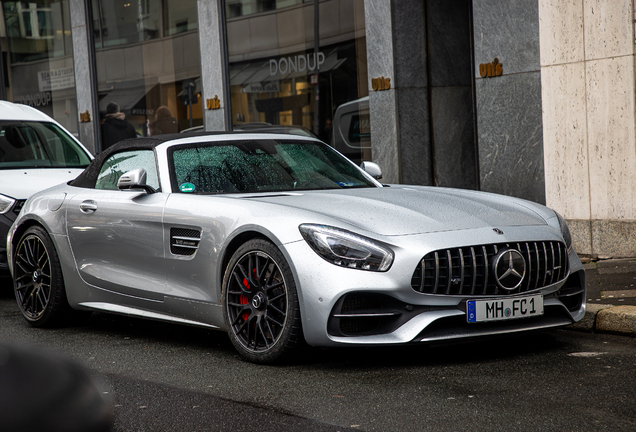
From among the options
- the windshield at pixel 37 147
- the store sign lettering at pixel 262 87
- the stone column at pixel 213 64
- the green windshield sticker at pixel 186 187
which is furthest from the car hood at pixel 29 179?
the stone column at pixel 213 64

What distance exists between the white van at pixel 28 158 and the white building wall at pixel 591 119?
513 cm

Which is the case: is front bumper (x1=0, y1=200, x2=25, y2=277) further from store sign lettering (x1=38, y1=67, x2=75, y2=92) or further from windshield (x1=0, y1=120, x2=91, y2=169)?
store sign lettering (x1=38, y1=67, x2=75, y2=92)

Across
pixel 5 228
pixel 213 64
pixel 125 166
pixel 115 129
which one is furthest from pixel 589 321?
pixel 115 129

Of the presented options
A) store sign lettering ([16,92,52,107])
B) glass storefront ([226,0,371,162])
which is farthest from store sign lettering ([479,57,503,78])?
store sign lettering ([16,92,52,107])

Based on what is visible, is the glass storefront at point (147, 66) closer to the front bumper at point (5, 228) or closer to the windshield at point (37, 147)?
the windshield at point (37, 147)

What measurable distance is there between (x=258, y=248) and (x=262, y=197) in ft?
1.78

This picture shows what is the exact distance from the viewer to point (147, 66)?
54.3 ft

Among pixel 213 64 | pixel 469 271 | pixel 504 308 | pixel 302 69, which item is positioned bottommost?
pixel 504 308

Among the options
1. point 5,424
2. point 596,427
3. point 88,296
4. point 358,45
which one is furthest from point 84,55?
point 5,424

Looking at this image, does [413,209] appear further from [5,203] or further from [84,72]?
[84,72]

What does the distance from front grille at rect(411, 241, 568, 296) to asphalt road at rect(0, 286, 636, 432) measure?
1.43 feet

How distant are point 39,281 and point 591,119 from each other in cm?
576

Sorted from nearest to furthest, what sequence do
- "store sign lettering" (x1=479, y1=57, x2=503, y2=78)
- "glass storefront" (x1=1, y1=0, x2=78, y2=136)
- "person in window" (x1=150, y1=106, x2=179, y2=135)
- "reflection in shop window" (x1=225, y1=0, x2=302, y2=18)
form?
"store sign lettering" (x1=479, y1=57, x2=503, y2=78)
"reflection in shop window" (x1=225, y1=0, x2=302, y2=18)
"person in window" (x1=150, y1=106, x2=179, y2=135)
"glass storefront" (x1=1, y1=0, x2=78, y2=136)

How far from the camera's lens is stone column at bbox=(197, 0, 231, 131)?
47.4 ft
